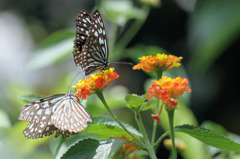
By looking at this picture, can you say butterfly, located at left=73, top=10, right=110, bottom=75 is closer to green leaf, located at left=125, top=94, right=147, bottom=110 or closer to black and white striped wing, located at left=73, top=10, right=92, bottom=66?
black and white striped wing, located at left=73, top=10, right=92, bottom=66

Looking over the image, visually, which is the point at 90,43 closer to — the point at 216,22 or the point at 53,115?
the point at 53,115

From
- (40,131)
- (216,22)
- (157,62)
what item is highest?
(216,22)

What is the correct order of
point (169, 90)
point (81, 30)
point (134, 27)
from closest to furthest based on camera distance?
point (169, 90) < point (81, 30) < point (134, 27)

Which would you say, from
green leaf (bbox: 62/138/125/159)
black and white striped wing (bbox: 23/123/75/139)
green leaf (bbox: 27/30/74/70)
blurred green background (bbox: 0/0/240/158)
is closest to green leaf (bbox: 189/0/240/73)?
blurred green background (bbox: 0/0/240/158)

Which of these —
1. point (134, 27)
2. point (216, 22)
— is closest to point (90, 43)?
point (216, 22)

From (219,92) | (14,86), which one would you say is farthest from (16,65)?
(219,92)

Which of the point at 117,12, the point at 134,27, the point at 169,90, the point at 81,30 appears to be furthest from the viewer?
the point at 134,27

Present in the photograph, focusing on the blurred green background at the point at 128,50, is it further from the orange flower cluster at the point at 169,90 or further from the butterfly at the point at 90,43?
the butterfly at the point at 90,43

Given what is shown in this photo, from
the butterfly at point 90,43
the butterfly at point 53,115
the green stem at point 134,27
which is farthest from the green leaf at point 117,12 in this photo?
the butterfly at point 53,115
